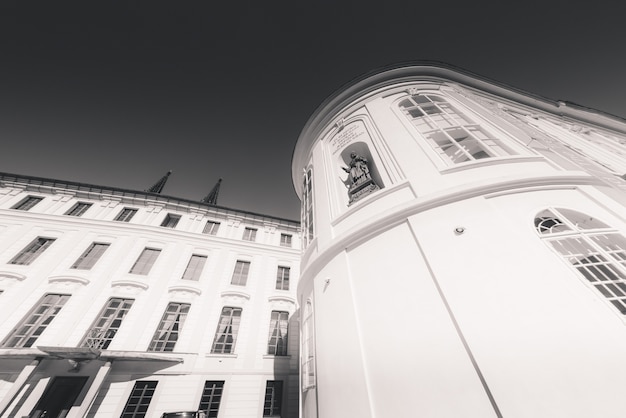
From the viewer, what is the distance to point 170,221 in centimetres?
1759

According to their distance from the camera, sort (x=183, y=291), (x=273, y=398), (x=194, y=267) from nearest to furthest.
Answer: (x=273, y=398) < (x=183, y=291) < (x=194, y=267)

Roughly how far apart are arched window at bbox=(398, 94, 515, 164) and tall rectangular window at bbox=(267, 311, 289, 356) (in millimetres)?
11614

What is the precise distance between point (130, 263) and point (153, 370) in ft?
20.0

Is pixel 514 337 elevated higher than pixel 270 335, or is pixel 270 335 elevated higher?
pixel 270 335

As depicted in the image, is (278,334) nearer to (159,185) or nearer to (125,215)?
(125,215)

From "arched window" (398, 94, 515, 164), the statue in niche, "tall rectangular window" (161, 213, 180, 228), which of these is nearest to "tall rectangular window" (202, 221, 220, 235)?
"tall rectangular window" (161, 213, 180, 228)

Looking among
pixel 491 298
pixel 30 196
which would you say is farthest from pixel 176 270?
pixel 491 298

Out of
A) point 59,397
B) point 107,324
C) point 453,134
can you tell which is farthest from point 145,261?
point 453,134

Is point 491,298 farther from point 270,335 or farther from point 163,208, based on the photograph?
point 163,208

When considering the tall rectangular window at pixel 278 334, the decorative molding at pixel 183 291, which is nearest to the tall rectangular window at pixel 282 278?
the tall rectangular window at pixel 278 334

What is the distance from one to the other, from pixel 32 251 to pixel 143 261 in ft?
17.4

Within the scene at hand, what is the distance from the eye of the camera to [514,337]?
10.3ft

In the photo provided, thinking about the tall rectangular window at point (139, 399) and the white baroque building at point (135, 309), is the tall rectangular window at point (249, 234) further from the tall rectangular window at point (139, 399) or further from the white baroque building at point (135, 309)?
the tall rectangular window at point (139, 399)

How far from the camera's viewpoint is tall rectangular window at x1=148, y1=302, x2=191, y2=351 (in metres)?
11.1
